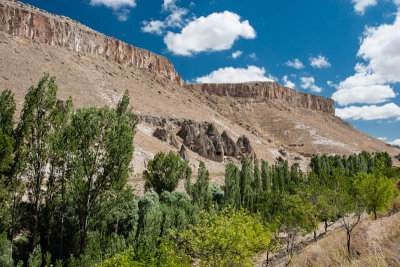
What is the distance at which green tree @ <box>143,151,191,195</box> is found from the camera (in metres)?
28.2

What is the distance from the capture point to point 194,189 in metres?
26.6

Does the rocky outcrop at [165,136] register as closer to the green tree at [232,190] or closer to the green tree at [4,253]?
the green tree at [232,190]

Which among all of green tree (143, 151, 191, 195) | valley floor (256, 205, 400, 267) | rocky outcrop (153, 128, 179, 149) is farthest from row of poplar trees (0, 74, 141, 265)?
rocky outcrop (153, 128, 179, 149)

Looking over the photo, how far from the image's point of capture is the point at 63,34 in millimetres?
77562

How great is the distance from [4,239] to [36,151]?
4945mm

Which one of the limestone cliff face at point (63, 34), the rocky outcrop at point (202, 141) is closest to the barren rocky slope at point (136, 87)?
the limestone cliff face at point (63, 34)

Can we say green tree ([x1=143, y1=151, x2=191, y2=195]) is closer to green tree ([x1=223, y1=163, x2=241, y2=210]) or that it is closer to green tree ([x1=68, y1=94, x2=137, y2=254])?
green tree ([x1=223, y1=163, x2=241, y2=210])

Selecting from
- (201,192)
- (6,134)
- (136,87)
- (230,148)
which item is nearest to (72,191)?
(6,134)

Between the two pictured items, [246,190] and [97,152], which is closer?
[97,152]

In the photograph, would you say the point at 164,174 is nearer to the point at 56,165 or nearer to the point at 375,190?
the point at 56,165

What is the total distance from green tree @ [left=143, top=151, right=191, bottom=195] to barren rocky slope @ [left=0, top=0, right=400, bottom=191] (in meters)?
14.6

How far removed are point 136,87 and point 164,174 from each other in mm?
Answer: 57904

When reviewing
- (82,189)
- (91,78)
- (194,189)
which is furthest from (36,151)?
(91,78)

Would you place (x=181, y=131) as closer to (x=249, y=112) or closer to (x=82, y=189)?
(x=82, y=189)
